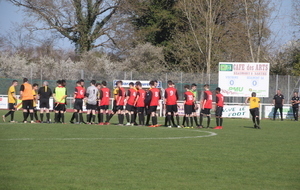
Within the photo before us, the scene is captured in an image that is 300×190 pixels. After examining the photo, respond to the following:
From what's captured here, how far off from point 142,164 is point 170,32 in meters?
41.4

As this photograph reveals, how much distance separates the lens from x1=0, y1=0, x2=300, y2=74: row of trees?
47.0 meters

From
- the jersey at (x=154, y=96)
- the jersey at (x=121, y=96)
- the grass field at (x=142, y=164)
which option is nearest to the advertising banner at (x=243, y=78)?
the jersey at (x=154, y=96)

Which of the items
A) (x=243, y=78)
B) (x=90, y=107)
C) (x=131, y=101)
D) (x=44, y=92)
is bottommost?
(x=90, y=107)

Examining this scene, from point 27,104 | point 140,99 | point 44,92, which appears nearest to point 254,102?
point 140,99

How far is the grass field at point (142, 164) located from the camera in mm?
8141

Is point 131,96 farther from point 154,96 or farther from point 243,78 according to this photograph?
point 243,78

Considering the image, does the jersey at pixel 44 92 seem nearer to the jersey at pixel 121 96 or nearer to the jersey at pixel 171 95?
the jersey at pixel 121 96

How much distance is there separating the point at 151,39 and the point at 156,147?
39756 millimetres

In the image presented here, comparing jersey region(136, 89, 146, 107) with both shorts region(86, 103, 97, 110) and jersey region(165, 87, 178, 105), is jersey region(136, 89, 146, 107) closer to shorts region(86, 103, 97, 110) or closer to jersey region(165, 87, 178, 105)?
jersey region(165, 87, 178, 105)

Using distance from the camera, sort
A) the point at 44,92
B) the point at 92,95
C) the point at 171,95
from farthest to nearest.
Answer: the point at 92,95, the point at 44,92, the point at 171,95

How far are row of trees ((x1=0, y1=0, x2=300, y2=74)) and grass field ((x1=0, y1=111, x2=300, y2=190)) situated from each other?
32515mm

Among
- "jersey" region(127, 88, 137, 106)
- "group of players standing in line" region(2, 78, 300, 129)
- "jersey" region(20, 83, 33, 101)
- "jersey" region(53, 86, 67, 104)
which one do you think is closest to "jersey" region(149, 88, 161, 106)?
"group of players standing in line" region(2, 78, 300, 129)

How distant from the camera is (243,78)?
107 ft

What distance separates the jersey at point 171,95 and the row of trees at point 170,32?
925 inches
